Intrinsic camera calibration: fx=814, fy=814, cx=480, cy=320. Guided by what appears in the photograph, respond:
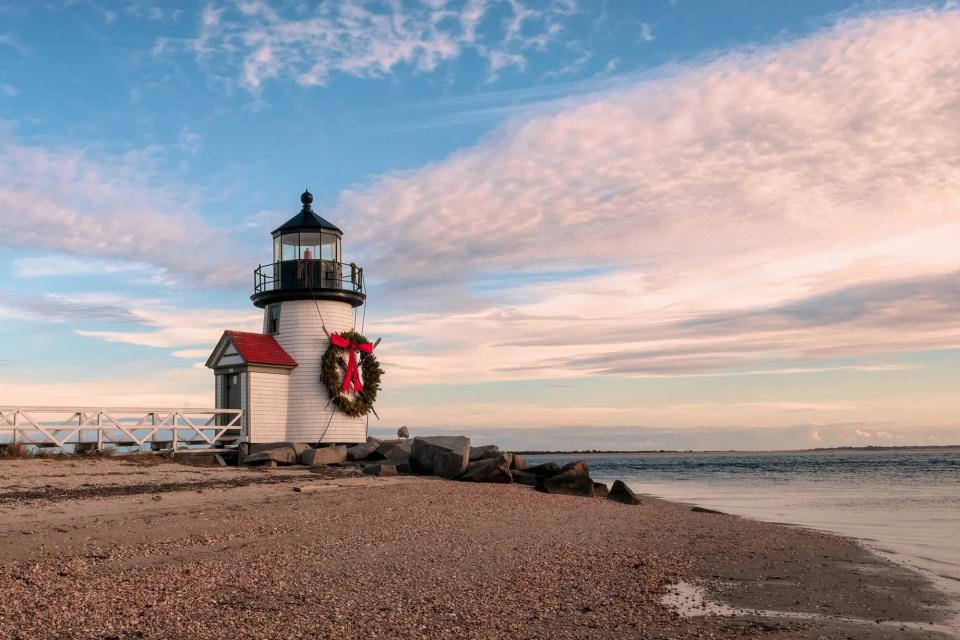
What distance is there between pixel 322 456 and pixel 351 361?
12.2 ft

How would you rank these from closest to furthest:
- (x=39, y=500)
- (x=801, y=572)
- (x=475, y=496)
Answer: (x=801, y=572), (x=39, y=500), (x=475, y=496)

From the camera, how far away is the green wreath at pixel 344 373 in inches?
1069

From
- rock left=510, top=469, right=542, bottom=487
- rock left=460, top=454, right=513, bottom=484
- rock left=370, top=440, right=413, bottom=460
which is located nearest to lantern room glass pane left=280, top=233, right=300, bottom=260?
rock left=370, top=440, right=413, bottom=460

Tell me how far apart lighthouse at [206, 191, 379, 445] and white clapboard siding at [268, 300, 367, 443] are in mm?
33

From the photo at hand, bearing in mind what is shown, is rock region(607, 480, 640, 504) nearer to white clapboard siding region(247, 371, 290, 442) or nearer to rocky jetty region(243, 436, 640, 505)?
rocky jetty region(243, 436, 640, 505)

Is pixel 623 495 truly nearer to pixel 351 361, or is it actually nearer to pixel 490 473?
pixel 490 473

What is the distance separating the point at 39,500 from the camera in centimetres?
1405

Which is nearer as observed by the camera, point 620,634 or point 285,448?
point 620,634

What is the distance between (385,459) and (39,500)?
13592 millimetres

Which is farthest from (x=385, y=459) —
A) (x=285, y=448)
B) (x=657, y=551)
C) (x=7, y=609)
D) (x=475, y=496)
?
(x=7, y=609)

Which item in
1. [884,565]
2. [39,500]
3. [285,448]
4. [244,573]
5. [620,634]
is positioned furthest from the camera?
[285,448]

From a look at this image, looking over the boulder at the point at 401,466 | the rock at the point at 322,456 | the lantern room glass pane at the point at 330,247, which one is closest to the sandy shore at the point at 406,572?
the boulder at the point at 401,466

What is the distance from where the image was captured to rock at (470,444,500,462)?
27.2m

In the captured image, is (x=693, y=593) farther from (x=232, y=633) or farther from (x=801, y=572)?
(x=232, y=633)
